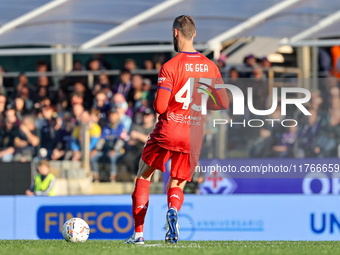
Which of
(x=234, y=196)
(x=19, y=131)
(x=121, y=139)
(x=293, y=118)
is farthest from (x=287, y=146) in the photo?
(x=19, y=131)

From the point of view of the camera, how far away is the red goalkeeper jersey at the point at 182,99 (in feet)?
18.2

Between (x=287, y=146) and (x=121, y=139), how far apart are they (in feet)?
7.90

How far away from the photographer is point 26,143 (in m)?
10.2

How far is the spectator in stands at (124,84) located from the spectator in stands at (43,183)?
211 cm

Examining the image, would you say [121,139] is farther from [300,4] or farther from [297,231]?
[300,4]

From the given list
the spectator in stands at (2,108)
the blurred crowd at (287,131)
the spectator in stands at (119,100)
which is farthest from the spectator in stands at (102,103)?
the blurred crowd at (287,131)

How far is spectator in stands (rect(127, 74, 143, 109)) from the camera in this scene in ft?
36.0

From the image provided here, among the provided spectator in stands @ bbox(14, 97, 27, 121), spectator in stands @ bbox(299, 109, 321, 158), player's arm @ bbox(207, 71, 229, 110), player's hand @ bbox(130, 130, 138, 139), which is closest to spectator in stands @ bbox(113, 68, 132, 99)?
spectator in stands @ bbox(14, 97, 27, 121)

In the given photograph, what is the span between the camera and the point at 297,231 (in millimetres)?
9047

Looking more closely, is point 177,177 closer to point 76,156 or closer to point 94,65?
point 76,156

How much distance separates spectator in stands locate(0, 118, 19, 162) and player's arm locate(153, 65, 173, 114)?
5.28 meters

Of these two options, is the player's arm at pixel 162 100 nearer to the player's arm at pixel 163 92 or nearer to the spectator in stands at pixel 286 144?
the player's arm at pixel 163 92

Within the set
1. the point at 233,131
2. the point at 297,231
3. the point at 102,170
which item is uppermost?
the point at 233,131

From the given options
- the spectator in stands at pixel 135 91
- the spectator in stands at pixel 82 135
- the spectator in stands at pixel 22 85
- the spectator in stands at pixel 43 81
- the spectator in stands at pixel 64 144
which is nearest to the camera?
the spectator in stands at pixel 82 135
